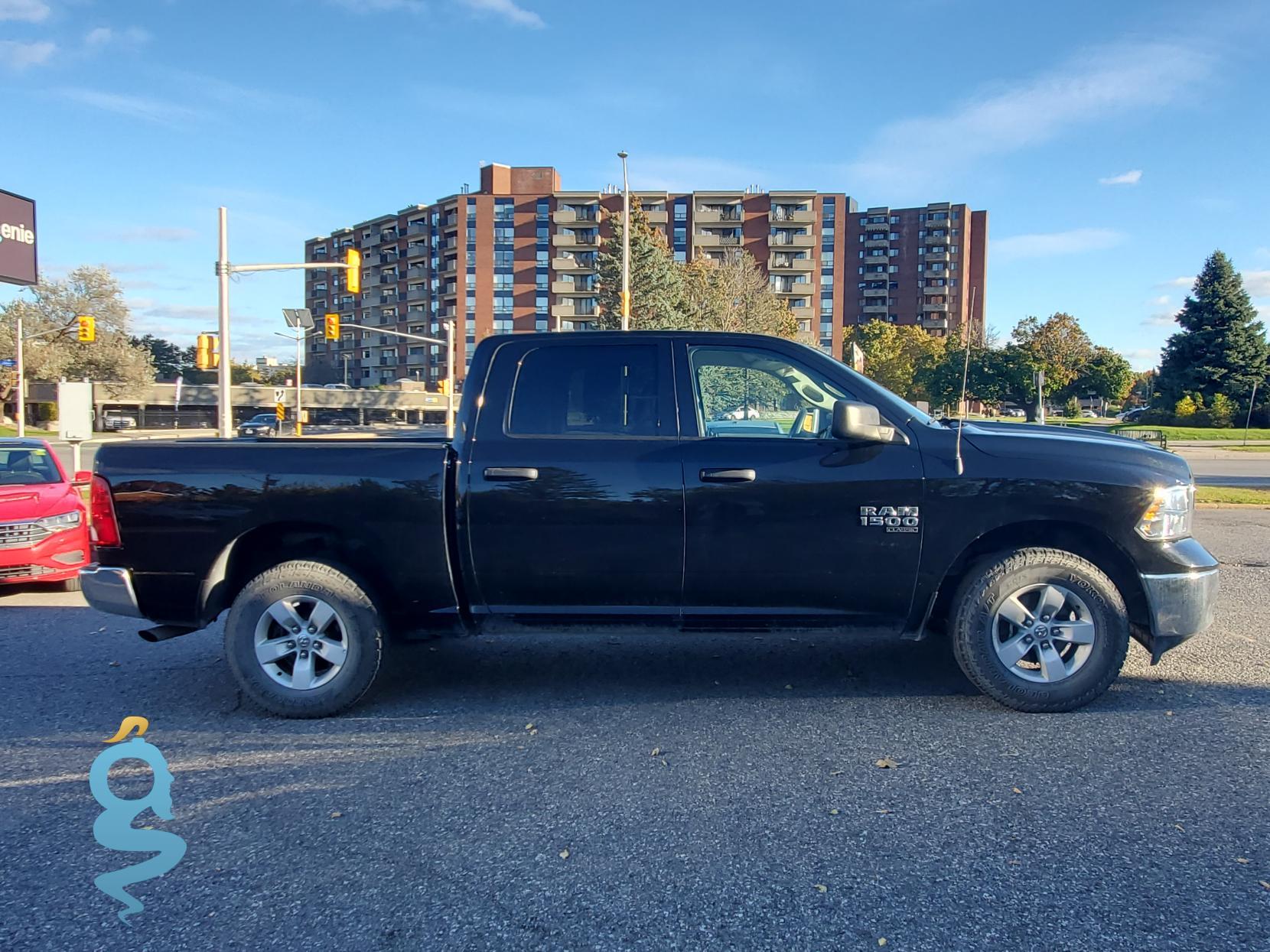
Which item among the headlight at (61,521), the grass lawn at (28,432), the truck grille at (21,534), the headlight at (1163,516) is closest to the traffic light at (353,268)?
the headlight at (61,521)

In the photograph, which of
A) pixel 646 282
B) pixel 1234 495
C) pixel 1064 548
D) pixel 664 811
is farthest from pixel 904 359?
pixel 664 811

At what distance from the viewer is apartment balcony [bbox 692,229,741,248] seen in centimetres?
9469

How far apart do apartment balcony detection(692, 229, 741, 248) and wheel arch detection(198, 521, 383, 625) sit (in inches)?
3659

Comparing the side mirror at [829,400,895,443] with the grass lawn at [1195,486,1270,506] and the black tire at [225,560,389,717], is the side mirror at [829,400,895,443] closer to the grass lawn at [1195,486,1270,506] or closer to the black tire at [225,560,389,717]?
the black tire at [225,560,389,717]

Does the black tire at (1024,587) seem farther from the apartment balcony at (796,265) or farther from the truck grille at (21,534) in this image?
the apartment balcony at (796,265)

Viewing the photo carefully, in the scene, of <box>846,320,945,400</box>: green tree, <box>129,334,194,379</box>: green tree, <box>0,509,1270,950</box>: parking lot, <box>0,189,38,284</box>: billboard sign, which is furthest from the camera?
<box>129,334,194,379</box>: green tree

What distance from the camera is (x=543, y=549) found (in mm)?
4598

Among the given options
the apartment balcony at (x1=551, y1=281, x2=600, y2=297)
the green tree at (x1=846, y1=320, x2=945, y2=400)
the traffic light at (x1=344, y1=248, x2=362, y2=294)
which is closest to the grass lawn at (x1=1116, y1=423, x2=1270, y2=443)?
the green tree at (x1=846, y1=320, x2=945, y2=400)

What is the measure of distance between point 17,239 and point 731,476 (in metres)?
22.6

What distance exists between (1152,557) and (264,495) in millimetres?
4545

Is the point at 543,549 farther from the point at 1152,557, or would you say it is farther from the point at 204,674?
the point at 1152,557

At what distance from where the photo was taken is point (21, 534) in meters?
7.70

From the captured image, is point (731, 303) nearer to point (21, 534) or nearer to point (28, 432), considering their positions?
point (21, 534)

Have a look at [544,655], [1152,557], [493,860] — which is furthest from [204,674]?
[1152,557]
